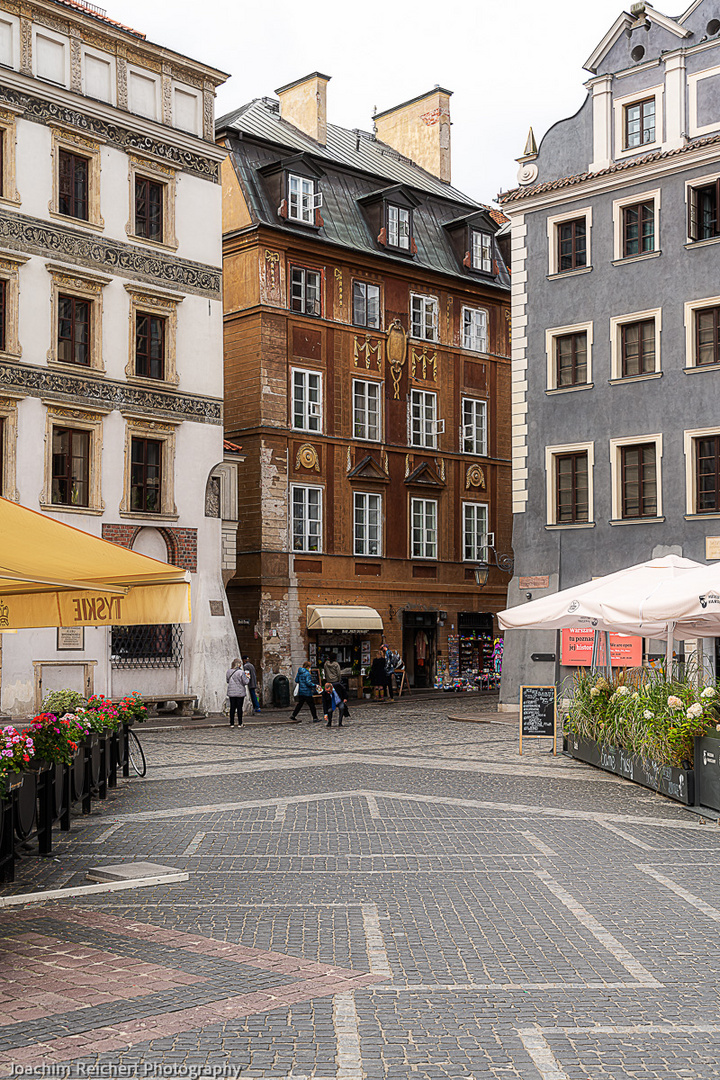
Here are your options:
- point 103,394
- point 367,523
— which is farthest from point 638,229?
point 367,523

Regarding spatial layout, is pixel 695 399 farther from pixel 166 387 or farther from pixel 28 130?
pixel 28 130

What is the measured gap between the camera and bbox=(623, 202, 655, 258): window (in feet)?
95.7

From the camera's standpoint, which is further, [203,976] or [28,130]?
[28,130]

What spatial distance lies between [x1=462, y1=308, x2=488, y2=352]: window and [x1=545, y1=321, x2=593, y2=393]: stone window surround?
13.2 m

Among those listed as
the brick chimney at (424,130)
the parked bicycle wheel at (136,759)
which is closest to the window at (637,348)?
the parked bicycle wheel at (136,759)

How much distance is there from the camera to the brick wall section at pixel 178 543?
1218 inches

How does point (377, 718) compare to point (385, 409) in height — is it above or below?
below

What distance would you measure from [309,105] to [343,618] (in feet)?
64.6

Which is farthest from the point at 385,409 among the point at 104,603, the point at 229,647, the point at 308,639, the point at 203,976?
the point at 203,976

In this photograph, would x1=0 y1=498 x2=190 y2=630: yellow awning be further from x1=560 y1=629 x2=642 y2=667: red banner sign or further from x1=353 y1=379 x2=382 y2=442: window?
x1=353 y1=379 x2=382 y2=442: window

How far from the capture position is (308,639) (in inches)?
1497

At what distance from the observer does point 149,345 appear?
32.0 meters

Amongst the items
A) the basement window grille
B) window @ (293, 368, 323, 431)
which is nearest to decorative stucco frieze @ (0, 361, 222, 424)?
window @ (293, 368, 323, 431)

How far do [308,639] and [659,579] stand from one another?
A: 68.2 ft
